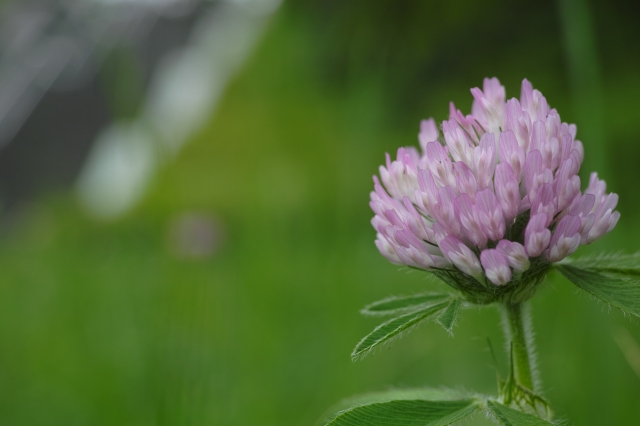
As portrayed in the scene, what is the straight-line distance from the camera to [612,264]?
624 millimetres

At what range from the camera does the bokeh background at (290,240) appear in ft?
4.40

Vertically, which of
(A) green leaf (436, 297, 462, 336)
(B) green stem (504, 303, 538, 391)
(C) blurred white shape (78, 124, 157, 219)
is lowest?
(B) green stem (504, 303, 538, 391)

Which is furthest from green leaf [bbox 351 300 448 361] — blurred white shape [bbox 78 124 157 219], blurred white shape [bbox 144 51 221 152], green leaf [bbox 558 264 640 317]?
blurred white shape [bbox 144 51 221 152]

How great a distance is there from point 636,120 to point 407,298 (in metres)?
2.08

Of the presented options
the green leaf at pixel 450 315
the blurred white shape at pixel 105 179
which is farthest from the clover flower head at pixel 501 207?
the blurred white shape at pixel 105 179

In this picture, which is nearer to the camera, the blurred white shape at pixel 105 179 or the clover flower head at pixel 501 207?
the clover flower head at pixel 501 207

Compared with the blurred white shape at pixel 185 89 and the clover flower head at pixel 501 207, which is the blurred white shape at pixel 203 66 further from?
the clover flower head at pixel 501 207

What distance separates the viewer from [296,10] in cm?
Answer: 403

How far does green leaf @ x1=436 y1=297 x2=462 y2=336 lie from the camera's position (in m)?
0.52

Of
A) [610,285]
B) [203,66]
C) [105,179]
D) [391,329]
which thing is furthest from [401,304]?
[203,66]

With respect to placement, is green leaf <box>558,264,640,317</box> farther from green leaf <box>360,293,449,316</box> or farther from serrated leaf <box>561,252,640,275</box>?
green leaf <box>360,293,449,316</box>

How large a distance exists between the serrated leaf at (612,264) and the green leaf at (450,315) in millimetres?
129

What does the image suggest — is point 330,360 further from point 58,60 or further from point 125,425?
point 58,60

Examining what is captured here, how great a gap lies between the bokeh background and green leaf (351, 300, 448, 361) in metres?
0.08
